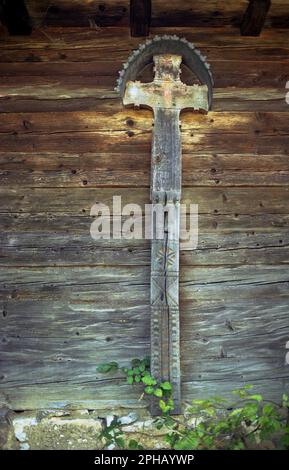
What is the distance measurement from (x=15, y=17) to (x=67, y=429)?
268 centimetres

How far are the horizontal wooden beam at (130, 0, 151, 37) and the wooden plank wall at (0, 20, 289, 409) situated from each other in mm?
94

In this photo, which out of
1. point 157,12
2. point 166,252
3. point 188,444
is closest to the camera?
point 188,444

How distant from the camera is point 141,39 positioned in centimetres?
386

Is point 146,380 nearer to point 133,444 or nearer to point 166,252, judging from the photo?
point 133,444

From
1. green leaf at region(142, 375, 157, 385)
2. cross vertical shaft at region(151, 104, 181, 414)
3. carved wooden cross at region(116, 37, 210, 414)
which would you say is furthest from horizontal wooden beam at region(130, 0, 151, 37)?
green leaf at region(142, 375, 157, 385)

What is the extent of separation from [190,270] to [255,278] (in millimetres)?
435

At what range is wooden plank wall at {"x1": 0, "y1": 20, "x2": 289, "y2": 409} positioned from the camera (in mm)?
3533

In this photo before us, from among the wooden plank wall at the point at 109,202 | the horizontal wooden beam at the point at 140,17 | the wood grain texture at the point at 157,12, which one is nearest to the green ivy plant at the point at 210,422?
the wooden plank wall at the point at 109,202

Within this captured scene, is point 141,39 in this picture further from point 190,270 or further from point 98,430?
point 98,430

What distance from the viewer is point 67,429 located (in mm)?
3371

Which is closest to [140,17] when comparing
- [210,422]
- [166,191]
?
[166,191]

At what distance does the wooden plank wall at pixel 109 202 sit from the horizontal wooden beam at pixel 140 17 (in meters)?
0.09

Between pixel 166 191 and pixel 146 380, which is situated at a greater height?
pixel 166 191

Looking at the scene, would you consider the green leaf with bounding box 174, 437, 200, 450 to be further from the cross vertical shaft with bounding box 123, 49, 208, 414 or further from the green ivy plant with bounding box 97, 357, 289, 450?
the cross vertical shaft with bounding box 123, 49, 208, 414
